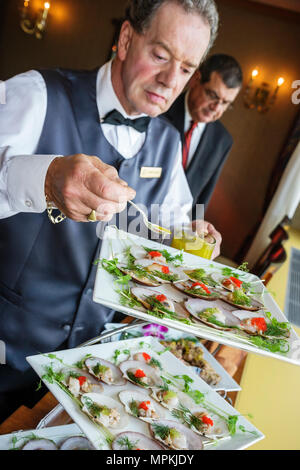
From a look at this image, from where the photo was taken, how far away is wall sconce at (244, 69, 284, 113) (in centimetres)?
630

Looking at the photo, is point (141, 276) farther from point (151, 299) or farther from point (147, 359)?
point (147, 359)

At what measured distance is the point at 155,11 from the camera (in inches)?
58.9

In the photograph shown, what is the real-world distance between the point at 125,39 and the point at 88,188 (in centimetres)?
105

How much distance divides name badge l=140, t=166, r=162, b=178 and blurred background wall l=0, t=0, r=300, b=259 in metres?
5.03

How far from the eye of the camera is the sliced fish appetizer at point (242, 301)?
1061 mm

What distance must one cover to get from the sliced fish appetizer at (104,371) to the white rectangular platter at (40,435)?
131mm

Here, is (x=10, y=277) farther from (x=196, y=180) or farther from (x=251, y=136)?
(x=251, y=136)

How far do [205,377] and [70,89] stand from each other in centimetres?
123

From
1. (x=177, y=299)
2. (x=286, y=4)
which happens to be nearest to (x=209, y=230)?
(x=177, y=299)

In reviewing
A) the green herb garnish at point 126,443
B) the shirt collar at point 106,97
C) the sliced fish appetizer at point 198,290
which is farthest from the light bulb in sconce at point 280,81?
the green herb garnish at point 126,443

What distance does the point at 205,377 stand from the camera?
1320 mm

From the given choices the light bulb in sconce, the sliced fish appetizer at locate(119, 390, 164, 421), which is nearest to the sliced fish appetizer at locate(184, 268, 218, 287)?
the sliced fish appetizer at locate(119, 390, 164, 421)

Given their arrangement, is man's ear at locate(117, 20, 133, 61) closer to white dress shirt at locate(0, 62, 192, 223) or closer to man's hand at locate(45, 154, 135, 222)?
white dress shirt at locate(0, 62, 192, 223)
